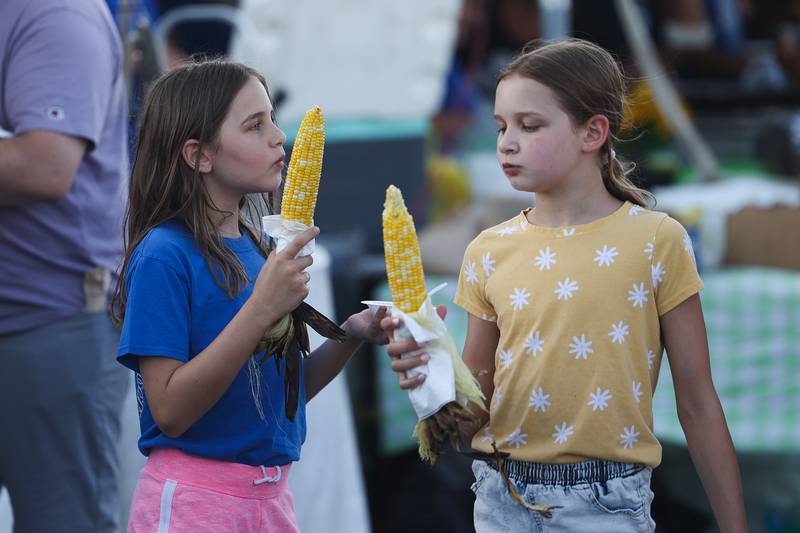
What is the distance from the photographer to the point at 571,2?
24.2 feet

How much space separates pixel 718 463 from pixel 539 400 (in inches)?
14.8

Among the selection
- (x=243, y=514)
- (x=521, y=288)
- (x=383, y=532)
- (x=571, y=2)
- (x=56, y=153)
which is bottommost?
(x=383, y=532)

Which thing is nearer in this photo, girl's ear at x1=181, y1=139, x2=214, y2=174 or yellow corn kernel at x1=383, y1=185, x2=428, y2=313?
yellow corn kernel at x1=383, y1=185, x2=428, y2=313

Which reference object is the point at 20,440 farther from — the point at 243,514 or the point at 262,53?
the point at 262,53

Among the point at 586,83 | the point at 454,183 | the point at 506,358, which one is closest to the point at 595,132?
the point at 586,83

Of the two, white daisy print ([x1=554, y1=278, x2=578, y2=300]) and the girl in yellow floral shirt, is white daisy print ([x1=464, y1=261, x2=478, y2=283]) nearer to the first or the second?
the girl in yellow floral shirt

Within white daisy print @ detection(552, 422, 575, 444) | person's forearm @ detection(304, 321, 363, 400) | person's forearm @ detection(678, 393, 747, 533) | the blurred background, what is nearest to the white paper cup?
person's forearm @ detection(304, 321, 363, 400)

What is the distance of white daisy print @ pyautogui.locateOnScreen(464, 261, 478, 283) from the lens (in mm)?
2156

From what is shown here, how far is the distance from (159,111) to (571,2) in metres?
5.76

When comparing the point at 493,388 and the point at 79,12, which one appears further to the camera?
the point at 79,12

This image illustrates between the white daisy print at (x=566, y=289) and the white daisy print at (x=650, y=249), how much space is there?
0.48 feet

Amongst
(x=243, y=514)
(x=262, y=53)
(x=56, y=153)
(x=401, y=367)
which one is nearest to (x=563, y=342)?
(x=401, y=367)

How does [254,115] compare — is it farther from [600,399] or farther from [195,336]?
[600,399]

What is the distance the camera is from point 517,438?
6.82 feet
